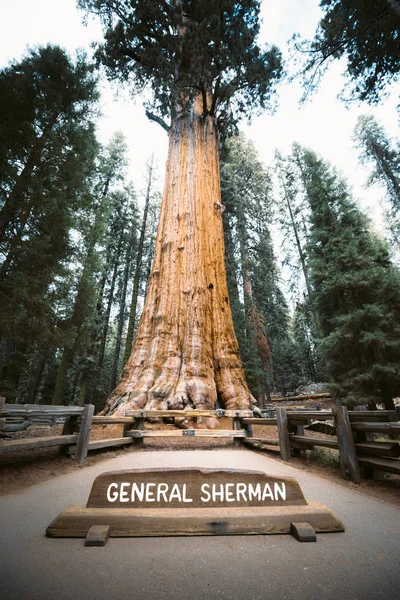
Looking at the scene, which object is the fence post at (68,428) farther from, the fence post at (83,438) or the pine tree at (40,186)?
the pine tree at (40,186)

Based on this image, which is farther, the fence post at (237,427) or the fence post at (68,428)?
the fence post at (237,427)

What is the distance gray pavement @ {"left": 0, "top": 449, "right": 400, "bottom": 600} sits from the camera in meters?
1.22

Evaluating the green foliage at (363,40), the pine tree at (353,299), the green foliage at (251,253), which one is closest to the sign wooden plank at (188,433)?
the pine tree at (353,299)

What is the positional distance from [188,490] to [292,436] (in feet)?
11.8

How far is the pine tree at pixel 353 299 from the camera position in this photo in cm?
800

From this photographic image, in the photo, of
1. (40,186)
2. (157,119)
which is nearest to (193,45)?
(157,119)

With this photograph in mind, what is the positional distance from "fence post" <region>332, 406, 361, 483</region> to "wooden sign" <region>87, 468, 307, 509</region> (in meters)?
1.96

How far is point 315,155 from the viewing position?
41.3 feet

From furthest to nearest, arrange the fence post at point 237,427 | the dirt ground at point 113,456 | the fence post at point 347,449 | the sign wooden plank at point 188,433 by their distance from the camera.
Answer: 1. the fence post at point 237,427
2. the sign wooden plank at point 188,433
3. the fence post at point 347,449
4. the dirt ground at point 113,456

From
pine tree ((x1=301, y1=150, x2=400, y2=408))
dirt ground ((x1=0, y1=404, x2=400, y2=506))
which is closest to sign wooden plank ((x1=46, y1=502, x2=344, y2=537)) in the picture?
dirt ground ((x1=0, y1=404, x2=400, y2=506))

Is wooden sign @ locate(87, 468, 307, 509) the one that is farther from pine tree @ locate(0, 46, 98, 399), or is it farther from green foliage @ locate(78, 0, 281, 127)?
green foliage @ locate(78, 0, 281, 127)

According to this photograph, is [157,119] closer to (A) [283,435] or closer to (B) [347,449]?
(A) [283,435]

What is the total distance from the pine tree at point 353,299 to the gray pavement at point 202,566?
7.14 m

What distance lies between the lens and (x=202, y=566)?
4.68ft
